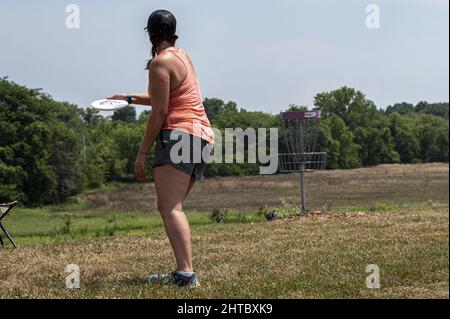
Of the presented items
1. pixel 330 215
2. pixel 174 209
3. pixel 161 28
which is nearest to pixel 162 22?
pixel 161 28

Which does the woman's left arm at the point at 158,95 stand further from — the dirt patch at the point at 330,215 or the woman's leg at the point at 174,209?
the dirt patch at the point at 330,215

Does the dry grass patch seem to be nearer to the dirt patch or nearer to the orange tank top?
the orange tank top

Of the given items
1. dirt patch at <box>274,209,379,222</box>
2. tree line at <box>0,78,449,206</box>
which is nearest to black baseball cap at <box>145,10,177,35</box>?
dirt patch at <box>274,209,379,222</box>

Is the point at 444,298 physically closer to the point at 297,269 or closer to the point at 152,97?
the point at 297,269

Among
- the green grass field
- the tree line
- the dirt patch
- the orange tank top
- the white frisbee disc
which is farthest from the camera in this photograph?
the tree line

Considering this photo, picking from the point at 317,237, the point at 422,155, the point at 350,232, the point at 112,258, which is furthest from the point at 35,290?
the point at 422,155

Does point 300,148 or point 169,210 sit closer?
point 169,210

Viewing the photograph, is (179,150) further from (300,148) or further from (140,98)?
(300,148)

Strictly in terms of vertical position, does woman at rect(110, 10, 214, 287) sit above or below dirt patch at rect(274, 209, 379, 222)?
above

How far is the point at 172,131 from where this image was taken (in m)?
5.20

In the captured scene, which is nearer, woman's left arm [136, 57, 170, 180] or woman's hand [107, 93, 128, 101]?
woman's left arm [136, 57, 170, 180]

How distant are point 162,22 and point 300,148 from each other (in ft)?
44.2

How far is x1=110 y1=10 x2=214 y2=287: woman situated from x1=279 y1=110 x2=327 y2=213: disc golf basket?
12.9m

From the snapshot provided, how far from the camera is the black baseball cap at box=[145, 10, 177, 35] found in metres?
5.26
